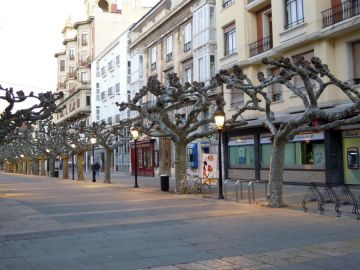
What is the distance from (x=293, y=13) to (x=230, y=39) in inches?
278

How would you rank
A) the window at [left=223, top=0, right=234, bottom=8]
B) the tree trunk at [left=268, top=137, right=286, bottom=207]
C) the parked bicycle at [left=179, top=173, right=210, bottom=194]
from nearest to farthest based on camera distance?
the tree trunk at [left=268, top=137, right=286, bottom=207]
the parked bicycle at [left=179, top=173, right=210, bottom=194]
the window at [left=223, top=0, right=234, bottom=8]

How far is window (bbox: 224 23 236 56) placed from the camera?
33.5 metres

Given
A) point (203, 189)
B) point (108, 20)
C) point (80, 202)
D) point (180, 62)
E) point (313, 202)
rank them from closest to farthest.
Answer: point (313, 202) → point (80, 202) → point (203, 189) → point (180, 62) → point (108, 20)

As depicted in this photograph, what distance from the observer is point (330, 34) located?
24531 millimetres

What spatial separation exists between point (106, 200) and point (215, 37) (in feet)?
63.0

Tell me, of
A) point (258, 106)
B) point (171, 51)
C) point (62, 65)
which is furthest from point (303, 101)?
point (62, 65)

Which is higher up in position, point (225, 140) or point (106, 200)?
point (225, 140)

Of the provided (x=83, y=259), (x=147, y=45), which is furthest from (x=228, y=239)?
(x=147, y=45)

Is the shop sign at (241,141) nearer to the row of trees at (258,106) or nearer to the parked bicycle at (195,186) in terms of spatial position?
the row of trees at (258,106)

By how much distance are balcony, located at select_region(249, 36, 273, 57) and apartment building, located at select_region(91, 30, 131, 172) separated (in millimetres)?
23273

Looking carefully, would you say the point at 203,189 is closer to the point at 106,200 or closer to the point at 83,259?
the point at 106,200

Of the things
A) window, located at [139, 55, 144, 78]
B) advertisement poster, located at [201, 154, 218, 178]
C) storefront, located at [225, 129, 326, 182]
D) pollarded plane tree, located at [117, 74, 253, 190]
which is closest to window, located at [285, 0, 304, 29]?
storefront, located at [225, 129, 326, 182]

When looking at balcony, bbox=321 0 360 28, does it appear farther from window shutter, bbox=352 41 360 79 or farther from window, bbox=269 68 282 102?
window, bbox=269 68 282 102

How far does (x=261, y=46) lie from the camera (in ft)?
100
